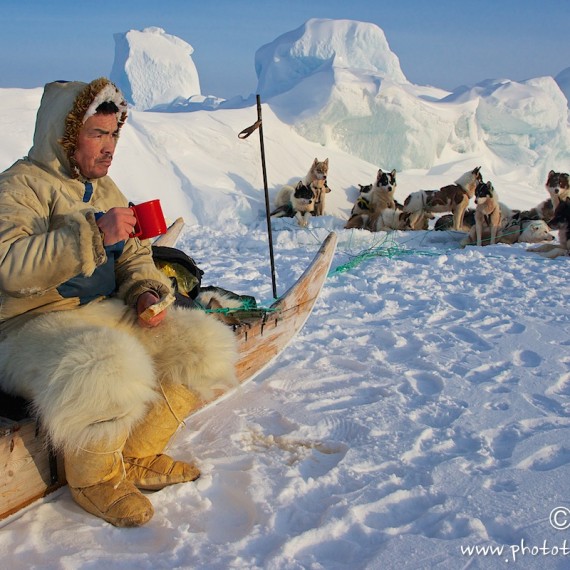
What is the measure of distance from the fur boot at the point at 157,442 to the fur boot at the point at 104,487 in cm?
11

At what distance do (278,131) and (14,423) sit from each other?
432 inches

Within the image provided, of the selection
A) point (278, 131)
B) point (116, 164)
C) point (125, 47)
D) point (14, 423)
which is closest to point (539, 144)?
point (278, 131)

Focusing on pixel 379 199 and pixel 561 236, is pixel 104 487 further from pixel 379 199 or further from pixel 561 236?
pixel 379 199

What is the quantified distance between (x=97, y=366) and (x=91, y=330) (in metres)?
0.15

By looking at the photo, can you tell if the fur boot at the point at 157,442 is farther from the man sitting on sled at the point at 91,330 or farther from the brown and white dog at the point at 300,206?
the brown and white dog at the point at 300,206

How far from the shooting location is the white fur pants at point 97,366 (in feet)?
5.41

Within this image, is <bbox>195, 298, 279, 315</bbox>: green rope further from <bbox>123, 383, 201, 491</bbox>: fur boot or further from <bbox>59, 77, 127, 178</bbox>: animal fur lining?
<bbox>59, 77, 127, 178</bbox>: animal fur lining

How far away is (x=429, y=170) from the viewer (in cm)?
1455

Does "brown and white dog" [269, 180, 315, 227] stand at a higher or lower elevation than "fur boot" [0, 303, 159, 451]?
higher

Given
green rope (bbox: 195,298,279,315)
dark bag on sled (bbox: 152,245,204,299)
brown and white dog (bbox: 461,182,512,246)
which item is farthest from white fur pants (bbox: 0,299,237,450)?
brown and white dog (bbox: 461,182,512,246)

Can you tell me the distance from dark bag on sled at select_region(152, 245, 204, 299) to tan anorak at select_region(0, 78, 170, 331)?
71 centimetres

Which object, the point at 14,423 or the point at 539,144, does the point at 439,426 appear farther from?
the point at 539,144

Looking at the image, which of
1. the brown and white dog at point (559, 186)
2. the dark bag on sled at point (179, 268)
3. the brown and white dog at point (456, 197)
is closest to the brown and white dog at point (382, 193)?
the brown and white dog at point (456, 197)

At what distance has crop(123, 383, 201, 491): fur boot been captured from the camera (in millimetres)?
1900
